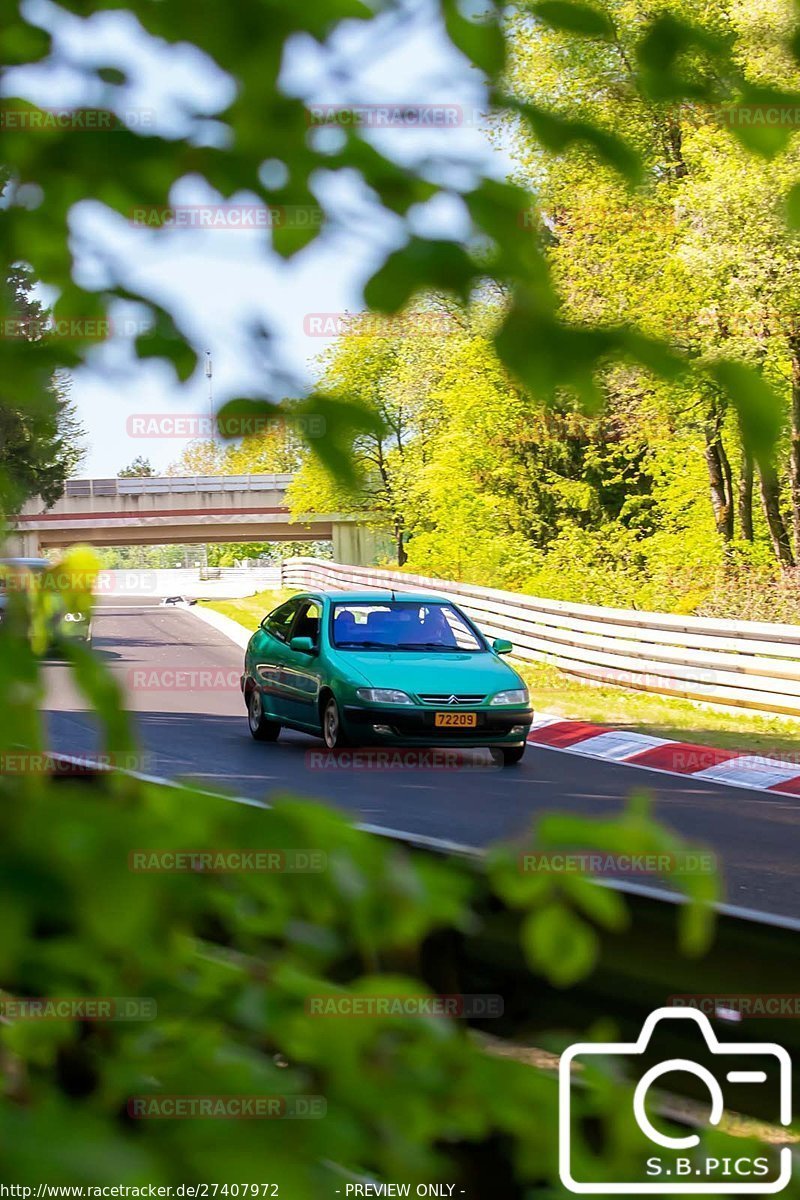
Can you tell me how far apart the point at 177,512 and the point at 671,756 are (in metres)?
46.9

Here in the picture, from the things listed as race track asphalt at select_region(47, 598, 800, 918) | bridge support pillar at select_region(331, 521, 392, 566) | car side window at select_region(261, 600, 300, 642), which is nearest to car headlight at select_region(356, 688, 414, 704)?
race track asphalt at select_region(47, 598, 800, 918)

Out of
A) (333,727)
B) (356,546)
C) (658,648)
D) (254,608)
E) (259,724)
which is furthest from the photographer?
(356,546)

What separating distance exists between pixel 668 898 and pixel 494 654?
12055mm

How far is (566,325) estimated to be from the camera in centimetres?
126

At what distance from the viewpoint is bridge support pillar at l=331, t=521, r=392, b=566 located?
61.0m

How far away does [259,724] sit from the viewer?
16344 mm

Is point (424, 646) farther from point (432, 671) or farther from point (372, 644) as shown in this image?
point (432, 671)

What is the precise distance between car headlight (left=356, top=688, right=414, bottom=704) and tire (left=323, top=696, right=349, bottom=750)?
50cm

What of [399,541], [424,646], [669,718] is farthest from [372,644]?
[399,541]

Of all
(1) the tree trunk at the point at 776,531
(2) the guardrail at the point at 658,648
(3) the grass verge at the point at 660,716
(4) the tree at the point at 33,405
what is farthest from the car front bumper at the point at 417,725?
(1) the tree trunk at the point at 776,531

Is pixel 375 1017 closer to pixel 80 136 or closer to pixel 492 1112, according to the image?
pixel 492 1112

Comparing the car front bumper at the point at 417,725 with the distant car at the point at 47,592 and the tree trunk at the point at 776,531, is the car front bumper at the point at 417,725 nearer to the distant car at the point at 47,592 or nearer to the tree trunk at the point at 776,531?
the distant car at the point at 47,592

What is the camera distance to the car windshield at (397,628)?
591 inches

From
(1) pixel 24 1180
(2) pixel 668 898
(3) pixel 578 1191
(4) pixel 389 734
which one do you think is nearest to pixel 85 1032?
(3) pixel 578 1191
